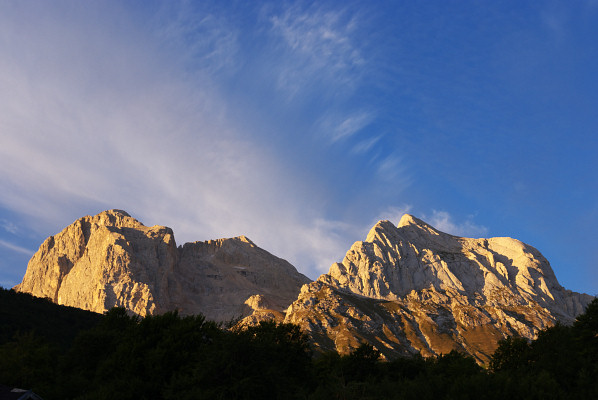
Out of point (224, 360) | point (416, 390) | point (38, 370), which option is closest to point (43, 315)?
point (38, 370)

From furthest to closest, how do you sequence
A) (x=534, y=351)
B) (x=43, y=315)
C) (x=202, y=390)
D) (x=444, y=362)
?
1. (x=43, y=315)
2. (x=444, y=362)
3. (x=534, y=351)
4. (x=202, y=390)

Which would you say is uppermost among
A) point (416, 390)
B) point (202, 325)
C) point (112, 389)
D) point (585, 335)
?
point (585, 335)

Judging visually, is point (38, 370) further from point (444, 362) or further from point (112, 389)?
point (444, 362)

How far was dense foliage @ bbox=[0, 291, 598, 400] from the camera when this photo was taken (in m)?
42.6

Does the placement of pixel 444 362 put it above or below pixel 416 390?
above

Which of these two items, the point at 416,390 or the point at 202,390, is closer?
the point at 202,390

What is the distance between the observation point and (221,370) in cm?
4412

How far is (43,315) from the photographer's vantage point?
126m

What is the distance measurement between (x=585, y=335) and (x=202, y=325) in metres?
52.5

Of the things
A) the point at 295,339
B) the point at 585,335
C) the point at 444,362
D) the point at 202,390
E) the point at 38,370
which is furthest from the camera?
the point at 444,362

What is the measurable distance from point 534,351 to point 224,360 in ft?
209

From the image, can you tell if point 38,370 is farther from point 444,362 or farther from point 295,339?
point 444,362

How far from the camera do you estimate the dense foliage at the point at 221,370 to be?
4262 centimetres

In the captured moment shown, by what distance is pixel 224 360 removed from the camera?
43719mm
